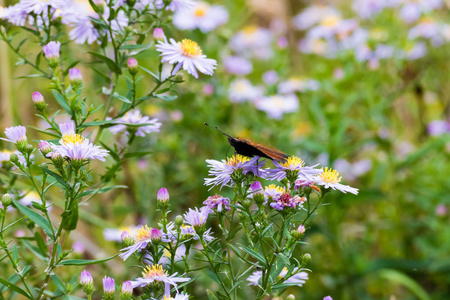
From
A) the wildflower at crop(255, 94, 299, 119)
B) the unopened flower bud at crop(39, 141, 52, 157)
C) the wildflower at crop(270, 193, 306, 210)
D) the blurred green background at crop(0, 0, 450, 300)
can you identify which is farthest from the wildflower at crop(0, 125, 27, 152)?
the wildflower at crop(255, 94, 299, 119)

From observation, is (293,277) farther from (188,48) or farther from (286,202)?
(188,48)

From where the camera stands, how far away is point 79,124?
1.12 metres

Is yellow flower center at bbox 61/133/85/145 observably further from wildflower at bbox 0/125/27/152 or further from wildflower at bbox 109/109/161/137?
wildflower at bbox 109/109/161/137

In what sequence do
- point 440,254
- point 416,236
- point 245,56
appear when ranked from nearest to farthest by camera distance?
point 440,254, point 416,236, point 245,56

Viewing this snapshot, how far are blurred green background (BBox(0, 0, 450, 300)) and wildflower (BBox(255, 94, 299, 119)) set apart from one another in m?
0.07

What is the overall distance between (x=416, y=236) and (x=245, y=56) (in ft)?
4.66

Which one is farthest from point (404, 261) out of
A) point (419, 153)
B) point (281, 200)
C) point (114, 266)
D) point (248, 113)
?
point (281, 200)

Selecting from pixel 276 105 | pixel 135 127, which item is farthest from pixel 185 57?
pixel 276 105

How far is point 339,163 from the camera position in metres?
2.81

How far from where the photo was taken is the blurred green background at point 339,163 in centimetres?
230

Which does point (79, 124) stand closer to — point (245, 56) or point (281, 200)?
point (281, 200)

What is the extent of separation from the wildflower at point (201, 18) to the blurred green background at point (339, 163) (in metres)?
0.05

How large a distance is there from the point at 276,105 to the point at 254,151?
1464 millimetres

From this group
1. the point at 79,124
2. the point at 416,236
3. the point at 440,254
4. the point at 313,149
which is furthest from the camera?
the point at 416,236
